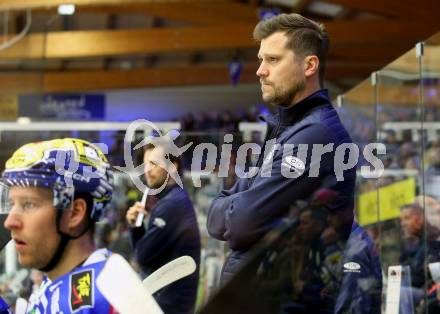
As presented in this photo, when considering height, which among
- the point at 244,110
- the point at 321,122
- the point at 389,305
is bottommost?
the point at 389,305

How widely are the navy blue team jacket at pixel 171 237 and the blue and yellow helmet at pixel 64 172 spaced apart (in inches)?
87.9

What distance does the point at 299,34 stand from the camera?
2.84 meters

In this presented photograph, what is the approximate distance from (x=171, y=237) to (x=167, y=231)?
0.03 metres

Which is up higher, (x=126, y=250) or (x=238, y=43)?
(x=238, y=43)

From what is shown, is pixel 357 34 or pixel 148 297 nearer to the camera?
pixel 148 297

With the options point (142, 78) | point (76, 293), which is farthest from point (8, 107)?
point (76, 293)

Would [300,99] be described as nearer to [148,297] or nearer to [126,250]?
[148,297]

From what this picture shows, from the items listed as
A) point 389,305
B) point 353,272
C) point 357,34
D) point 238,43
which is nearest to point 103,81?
point 238,43

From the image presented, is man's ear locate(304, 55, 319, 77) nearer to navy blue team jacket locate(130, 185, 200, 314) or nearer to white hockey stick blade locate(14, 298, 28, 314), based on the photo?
white hockey stick blade locate(14, 298, 28, 314)

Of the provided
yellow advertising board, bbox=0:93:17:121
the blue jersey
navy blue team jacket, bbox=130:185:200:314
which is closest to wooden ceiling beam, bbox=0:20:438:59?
yellow advertising board, bbox=0:93:17:121

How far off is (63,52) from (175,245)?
9.60 m

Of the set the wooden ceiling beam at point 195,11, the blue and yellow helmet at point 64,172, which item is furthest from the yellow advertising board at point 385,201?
the wooden ceiling beam at point 195,11

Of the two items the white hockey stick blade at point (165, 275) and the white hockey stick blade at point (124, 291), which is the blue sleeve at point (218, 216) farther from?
the white hockey stick blade at point (124, 291)

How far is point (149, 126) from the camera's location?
6.30 meters
